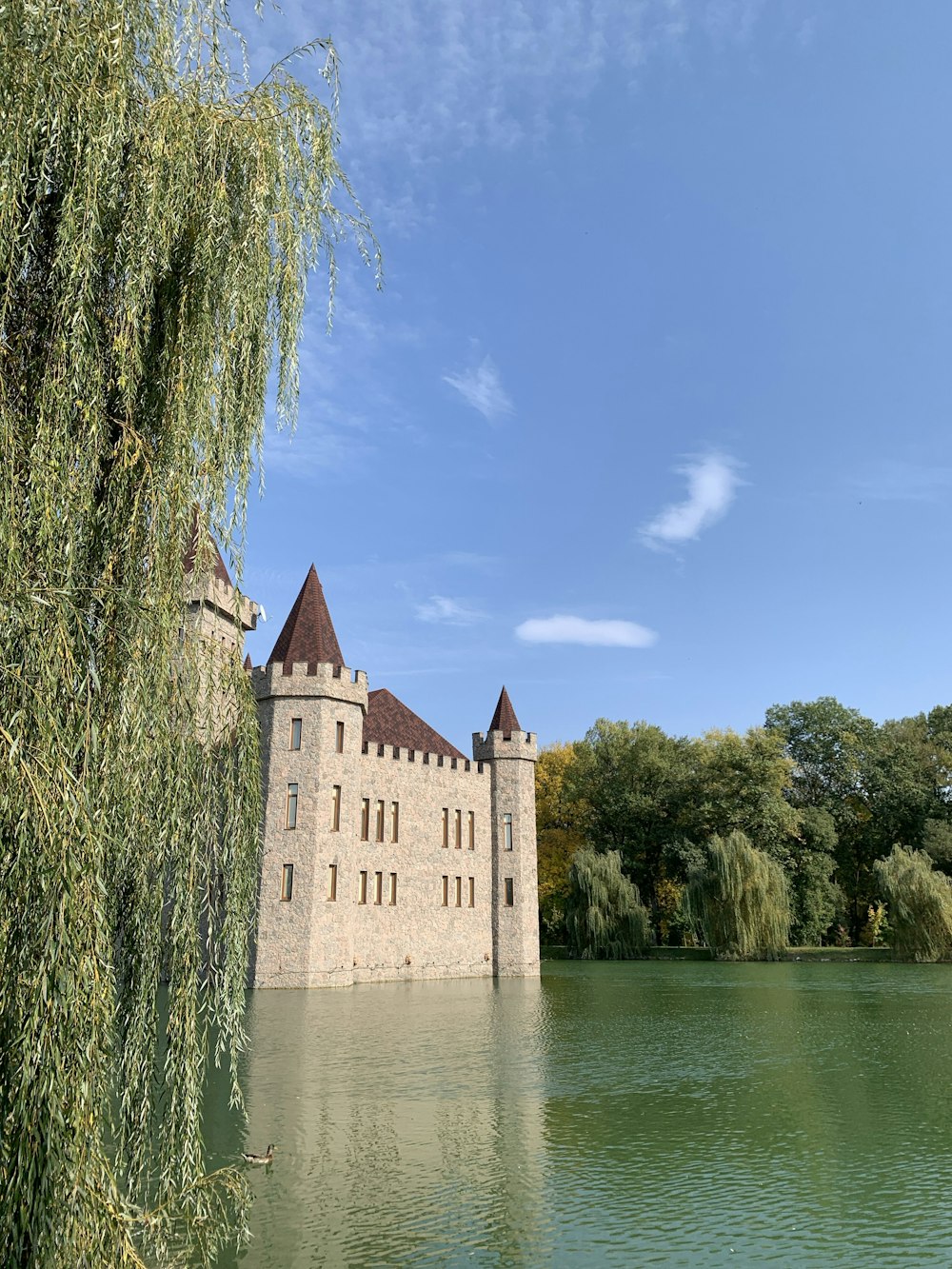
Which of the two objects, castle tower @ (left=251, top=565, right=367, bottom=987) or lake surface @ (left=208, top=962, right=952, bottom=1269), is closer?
lake surface @ (left=208, top=962, right=952, bottom=1269)

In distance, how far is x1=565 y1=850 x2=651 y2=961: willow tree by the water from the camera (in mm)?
36406

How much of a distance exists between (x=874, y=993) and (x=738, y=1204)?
1672 cm

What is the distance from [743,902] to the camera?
3338 cm

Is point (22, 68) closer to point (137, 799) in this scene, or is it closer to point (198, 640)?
point (198, 640)

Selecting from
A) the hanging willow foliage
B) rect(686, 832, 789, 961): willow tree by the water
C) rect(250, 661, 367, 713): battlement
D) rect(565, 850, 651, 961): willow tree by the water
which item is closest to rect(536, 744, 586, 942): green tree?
rect(565, 850, 651, 961): willow tree by the water

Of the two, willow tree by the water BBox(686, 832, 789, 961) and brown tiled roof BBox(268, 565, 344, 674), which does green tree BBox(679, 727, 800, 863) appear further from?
brown tiled roof BBox(268, 565, 344, 674)

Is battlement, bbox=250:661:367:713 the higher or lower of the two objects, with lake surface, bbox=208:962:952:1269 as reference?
higher

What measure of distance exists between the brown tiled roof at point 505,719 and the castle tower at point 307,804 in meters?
6.39

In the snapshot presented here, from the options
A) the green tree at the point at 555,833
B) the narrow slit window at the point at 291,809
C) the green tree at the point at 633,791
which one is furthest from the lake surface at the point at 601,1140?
the green tree at the point at 555,833

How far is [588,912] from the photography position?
120 ft

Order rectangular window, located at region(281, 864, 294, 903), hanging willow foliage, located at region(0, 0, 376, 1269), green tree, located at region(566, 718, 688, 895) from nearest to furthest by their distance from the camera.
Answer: hanging willow foliage, located at region(0, 0, 376, 1269)
rectangular window, located at region(281, 864, 294, 903)
green tree, located at region(566, 718, 688, 895)

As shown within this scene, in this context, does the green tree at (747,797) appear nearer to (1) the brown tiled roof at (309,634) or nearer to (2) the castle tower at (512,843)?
(2) the castle tower at (512,843)

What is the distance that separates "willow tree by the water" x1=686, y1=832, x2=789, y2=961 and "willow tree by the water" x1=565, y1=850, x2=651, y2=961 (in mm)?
3350

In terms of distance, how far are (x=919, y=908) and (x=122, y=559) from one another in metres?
32.2
